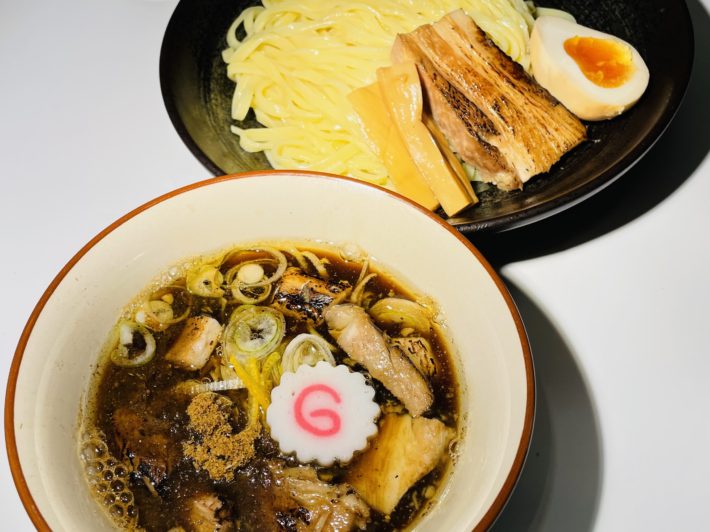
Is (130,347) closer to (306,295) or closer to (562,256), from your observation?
(306,295)

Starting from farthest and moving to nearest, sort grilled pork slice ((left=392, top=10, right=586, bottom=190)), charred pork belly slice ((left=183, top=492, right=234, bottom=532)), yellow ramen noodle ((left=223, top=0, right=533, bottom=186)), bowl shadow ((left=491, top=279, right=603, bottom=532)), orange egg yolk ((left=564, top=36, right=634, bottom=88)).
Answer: yellow ramen noodle ((left=223, top=0, right=533, bottom=186)), orange egg yolk ((left=564, top=36, right=634, bottom=88)), grilled pork slice ((left=392, top=10, right=586, bottom=190)), bowl shadow ((left=491, top=279, right=603, bottom=532)), charred pork belly slice ((left=183, top=492, right=234, bottom=532))

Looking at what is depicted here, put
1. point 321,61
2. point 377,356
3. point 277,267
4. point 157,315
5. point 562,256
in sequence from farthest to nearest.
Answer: point 321,61 → point 562,256 → point 277,267 → point 157,315 → point 377,356

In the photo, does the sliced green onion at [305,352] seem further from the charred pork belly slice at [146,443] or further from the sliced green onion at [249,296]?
the charred pork belly slice at [146,443]

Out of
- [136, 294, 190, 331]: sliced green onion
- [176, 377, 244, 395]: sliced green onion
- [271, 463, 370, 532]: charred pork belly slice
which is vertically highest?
[136, 294, 190, 331]: sliced green onion

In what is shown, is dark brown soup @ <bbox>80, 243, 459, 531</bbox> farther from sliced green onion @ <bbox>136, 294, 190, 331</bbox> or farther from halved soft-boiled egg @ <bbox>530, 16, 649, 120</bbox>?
halved soft-boiled egg @ <bbox>530, 16, 649, 120</bbox>

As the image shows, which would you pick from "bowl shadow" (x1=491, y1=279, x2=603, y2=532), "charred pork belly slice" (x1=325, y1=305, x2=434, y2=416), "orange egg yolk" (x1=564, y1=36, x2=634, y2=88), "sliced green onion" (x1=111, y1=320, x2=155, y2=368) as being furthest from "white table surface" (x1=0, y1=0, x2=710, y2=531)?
"sliced green onion" (x1=111, y1=320, x2=155, y2=368)

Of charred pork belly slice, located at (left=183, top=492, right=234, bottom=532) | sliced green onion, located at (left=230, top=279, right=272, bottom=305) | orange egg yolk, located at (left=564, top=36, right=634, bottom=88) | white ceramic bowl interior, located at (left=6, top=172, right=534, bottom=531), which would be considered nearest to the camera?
white ceramic bowl interior, located at (left=6, top=172, right=534, bottom=531)

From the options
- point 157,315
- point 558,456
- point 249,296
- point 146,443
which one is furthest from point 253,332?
point 558,456
